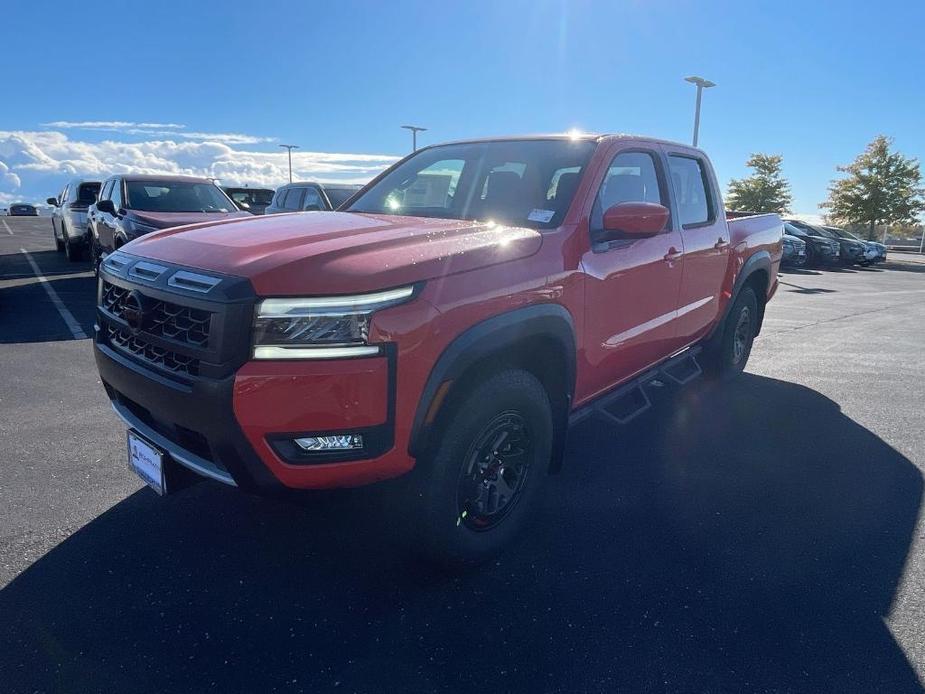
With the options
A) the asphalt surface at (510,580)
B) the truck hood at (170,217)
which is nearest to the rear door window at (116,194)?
the truck hood at (170,217)

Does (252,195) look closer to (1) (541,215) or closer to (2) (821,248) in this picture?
(1) (541,215)

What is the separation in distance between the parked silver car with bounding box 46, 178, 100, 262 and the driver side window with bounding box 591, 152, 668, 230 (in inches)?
499

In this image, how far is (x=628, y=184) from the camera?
11.6ft

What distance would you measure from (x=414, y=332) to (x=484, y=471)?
0.80 meters

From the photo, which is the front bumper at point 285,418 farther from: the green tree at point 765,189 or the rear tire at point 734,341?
the green tree at point 765,189

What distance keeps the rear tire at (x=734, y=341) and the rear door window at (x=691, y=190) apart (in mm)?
998

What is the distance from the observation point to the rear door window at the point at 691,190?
13.5 ft

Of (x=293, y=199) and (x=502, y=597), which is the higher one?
(x=293, y=199)

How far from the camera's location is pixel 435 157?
3.91 metres

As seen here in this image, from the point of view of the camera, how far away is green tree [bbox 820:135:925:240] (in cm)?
3422

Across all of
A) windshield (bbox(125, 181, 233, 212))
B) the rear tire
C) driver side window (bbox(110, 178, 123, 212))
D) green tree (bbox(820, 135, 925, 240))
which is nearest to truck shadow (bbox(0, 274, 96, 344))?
driver side window (bbox(110, 178, 123, 212))

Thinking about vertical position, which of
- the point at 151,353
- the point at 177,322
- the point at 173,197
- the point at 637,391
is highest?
the point at 173,197

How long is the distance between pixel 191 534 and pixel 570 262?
84.5 inches

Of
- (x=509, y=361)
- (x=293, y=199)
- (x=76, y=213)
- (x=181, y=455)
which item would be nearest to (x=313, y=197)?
(x=293, y=199)
